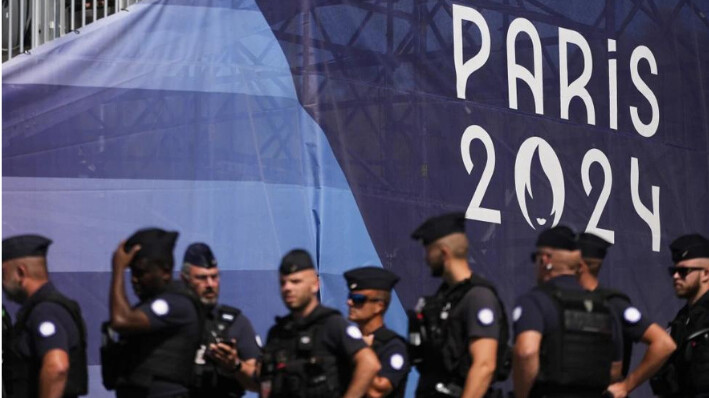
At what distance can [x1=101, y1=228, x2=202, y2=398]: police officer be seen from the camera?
6.54 metres

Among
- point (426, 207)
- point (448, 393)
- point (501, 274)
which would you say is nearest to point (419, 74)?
point (426, 207)

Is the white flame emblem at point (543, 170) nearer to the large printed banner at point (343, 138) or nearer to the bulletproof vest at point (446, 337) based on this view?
the large printed banner at point (343, 138)

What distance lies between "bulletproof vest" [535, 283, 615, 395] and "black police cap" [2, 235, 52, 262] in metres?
2.34

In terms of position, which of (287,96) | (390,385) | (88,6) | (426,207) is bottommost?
(390,385)

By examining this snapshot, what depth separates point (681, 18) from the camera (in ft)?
36.3

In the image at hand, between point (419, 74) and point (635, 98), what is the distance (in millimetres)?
2165

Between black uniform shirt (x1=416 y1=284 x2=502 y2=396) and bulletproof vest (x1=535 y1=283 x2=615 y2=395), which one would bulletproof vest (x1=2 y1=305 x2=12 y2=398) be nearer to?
black uniform shirt (x1=416 y1=284 x2=502 y2=396)

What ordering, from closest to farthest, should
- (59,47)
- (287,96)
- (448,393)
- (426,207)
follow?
(448,393) → (59,47) → (287,96) → (426,207)

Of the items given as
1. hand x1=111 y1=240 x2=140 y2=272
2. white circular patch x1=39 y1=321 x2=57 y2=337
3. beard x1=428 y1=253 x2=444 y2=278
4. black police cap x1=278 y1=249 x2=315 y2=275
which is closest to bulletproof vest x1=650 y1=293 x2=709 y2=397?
beard x1=428 y1=253 x2=444 y2=278

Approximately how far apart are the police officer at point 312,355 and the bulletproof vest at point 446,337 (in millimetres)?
281

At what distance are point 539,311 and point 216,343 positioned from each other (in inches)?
60.0

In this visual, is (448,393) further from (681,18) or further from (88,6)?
(681,18)

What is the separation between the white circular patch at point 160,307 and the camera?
21.4 ft

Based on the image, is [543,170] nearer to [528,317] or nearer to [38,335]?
[528,317]
